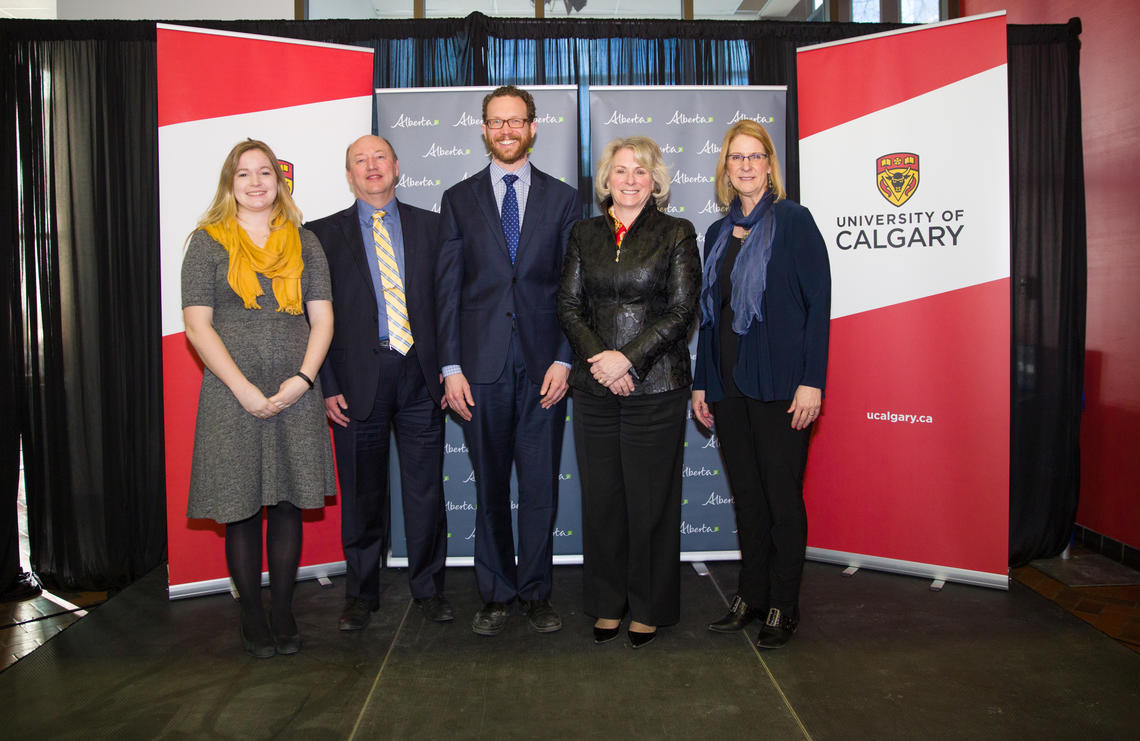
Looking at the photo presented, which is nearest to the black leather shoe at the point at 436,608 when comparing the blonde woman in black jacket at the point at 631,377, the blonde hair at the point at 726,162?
the blonde woman in black jacket at the point at 631,377

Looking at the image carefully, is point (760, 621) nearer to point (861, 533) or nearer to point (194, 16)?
point (861, 533)

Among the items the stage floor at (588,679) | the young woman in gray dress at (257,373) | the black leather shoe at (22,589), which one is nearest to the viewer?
the stage floor at (588,679)

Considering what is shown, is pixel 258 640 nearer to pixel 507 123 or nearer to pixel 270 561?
pixel 270 561

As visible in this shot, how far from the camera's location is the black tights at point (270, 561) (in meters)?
2.54

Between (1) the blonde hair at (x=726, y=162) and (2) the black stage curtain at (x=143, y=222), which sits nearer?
(1) the blonde hair at (x=726, y=162)

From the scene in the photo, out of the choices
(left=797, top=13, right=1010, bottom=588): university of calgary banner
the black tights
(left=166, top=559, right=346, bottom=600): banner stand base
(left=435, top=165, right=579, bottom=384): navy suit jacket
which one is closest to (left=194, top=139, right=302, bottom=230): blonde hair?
(left=435, top=165, right=579, bottom=384): navy suit jacket

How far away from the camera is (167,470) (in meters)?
3.21

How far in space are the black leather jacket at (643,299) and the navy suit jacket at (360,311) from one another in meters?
0.58

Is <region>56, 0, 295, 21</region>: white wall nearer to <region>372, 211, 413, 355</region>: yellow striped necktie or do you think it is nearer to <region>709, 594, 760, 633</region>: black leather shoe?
<region>372, 211, 413, 355</region>: yellow striped necktie

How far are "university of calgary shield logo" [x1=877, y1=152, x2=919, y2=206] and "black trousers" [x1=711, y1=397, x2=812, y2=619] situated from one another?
1292mm

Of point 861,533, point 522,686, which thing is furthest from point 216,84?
point 861,533

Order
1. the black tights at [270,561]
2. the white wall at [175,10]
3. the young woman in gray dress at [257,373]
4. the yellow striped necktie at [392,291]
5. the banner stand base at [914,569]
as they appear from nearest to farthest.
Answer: the young woman in gray dress at [257,373] < the black tights at [270,561] < the yellow striped necktie at [392,291] < the banner stand base at [914,569] < the white wall at [175,10]

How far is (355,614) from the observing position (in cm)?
281

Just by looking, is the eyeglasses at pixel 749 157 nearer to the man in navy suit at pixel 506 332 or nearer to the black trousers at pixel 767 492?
the man in navy suit at pixel 506 332
